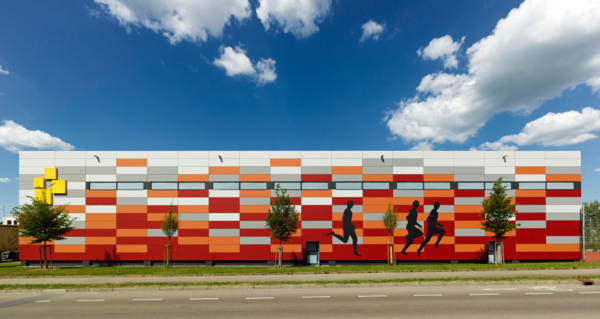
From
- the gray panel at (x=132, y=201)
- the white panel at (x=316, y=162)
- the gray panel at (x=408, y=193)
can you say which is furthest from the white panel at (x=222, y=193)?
the gray panel at (x=408, y=193)

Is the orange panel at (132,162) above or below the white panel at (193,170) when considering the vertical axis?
above

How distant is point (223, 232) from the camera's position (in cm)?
2291

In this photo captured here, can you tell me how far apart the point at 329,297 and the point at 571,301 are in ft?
32.1

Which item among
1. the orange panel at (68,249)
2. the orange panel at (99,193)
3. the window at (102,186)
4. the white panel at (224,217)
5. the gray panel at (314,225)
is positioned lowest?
the orange panel at (68,249)

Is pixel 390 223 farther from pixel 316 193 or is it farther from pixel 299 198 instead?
pixel 299 198

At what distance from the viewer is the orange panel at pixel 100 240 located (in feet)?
74.6

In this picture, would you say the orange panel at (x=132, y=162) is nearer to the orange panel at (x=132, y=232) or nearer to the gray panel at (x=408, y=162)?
the orange panel at (x=132, y=232)

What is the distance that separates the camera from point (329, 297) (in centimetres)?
1113

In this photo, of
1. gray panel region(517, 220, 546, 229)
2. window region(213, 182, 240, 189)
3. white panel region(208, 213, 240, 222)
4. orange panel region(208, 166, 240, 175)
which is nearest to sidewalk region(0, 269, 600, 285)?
gray panel region(517, 220, 546, 229)

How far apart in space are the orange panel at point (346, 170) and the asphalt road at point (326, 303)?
12.0m

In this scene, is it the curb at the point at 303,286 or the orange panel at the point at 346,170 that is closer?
the curb at the point at 303,286

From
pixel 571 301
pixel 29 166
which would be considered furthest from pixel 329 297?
pixel 29 166

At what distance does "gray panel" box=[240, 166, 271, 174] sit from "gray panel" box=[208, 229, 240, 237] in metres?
5.36

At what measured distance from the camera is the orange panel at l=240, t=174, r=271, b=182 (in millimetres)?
23266
